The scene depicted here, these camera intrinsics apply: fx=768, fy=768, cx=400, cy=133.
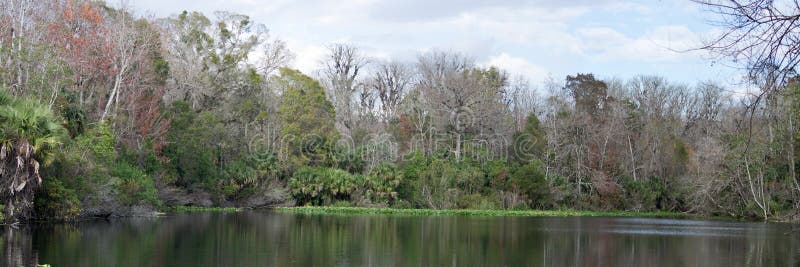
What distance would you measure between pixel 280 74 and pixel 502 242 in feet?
113

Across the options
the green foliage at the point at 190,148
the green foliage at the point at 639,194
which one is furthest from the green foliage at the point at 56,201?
the green foliage at the point at 639,194

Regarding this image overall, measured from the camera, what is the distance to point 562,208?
49.4 m

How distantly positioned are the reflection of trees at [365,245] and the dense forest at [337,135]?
15.3ft

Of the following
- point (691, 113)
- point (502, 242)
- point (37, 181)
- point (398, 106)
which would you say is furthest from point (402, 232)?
point (691, 113)

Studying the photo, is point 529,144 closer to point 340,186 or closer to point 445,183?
point 445,183

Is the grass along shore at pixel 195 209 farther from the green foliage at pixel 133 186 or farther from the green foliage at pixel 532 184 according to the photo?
the green foliage at pixel 532 184

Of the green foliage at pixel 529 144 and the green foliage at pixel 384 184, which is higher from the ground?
the green foliage at pixel 529 144

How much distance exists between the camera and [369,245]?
849 inches

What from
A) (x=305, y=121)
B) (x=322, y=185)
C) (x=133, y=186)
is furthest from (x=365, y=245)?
(x=305, y=121)

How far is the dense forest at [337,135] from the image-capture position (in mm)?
31047

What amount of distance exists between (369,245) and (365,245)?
112 mm

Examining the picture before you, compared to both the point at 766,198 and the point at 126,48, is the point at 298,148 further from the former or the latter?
the point at 766,198

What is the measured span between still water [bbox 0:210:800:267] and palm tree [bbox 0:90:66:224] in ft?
3.21

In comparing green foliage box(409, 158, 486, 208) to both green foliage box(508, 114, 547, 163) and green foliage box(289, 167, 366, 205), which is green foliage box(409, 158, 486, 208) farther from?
green foliage box(508, 114, 547, 163)
